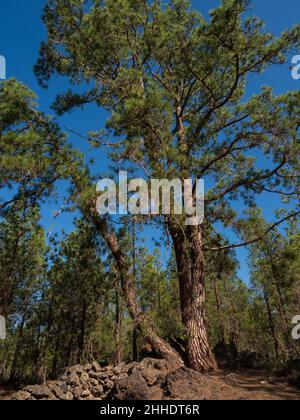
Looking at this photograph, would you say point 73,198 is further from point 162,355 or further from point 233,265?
point 233,265

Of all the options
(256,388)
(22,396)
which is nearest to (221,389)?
(256,388)

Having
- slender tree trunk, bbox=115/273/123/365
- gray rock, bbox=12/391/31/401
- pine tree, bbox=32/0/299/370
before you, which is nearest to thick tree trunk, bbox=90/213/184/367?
pine tree, bbox=32/0/299/370

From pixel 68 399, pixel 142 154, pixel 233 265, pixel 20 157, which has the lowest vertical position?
pixel 68 399

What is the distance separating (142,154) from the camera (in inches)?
302

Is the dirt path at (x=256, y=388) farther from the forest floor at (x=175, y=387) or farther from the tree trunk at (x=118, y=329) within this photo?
the tree trunk at (x=118, y=329)

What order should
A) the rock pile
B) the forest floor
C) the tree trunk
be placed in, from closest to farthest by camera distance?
the forest floor
the rock pile
the tree trunk

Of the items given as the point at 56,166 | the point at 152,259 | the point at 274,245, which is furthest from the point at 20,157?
the point at 274,245

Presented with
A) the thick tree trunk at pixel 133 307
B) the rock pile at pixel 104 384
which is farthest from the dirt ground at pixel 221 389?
the thick tree trunk at pixel 133 307

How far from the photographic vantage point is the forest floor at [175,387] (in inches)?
191

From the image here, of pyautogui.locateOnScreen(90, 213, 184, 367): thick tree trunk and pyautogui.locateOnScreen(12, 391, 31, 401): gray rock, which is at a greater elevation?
Result: pyautogui.locateOnScreen(90, 213, 184, 367): thick tree trunk

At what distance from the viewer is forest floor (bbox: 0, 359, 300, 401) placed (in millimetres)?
4863

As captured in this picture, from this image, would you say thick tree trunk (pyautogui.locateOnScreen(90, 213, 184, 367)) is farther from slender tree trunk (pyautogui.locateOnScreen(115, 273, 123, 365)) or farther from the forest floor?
slender tree trunk (pyautogui.locateOnScreen(115, 273, 123, 365))

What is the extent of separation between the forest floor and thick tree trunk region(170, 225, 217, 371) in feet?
1.69
